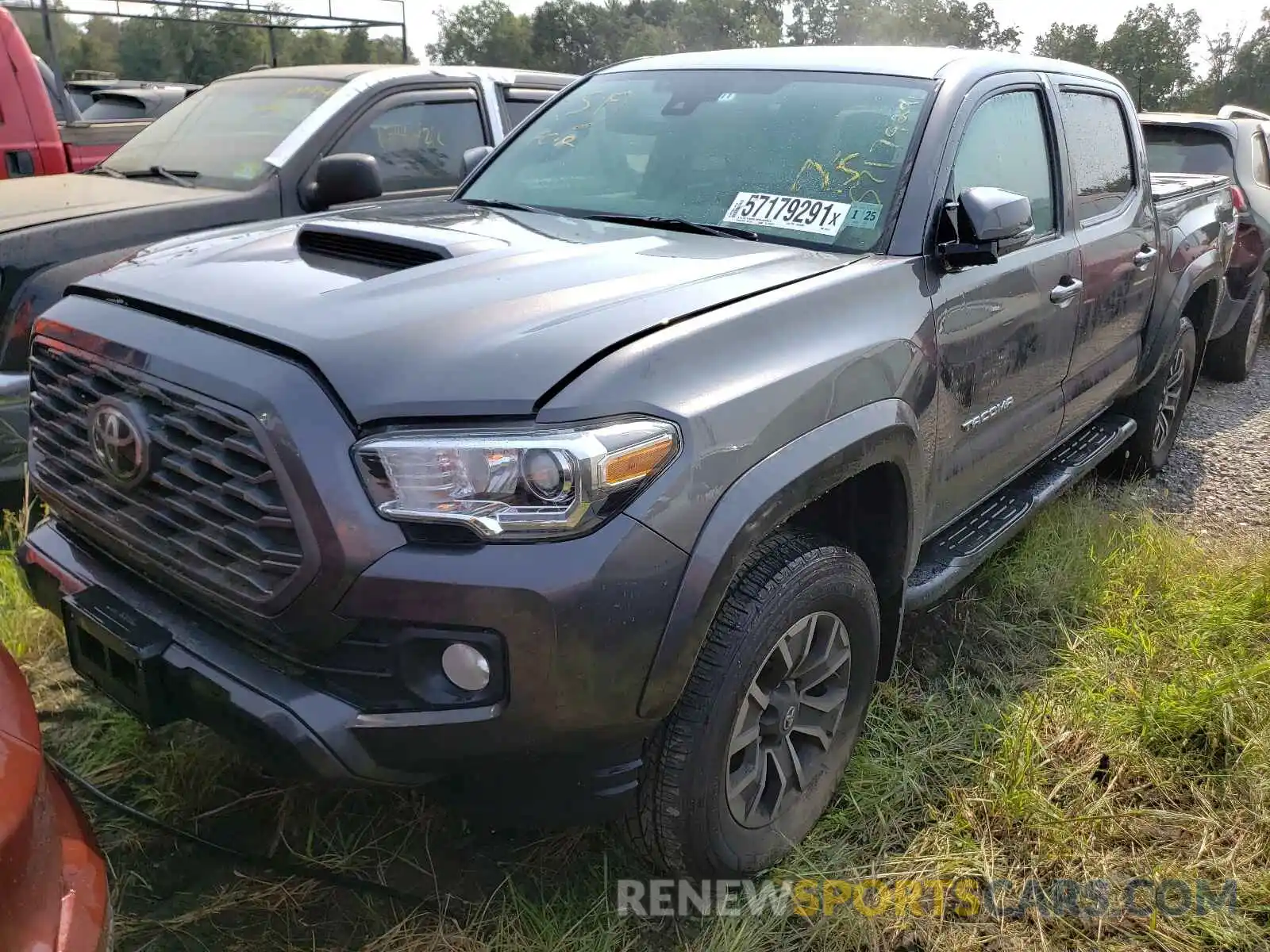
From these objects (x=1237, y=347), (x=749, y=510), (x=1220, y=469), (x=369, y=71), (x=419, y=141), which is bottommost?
(x=1220, y=469)

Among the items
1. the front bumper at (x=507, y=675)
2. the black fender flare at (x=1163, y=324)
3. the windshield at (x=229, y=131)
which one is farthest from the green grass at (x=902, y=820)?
the windshield at (x=229, y=131)

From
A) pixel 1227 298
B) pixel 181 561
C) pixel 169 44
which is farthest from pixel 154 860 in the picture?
pixel 169 44

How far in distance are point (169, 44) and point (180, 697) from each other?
2959 cm

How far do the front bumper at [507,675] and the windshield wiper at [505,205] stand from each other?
64.7 inches

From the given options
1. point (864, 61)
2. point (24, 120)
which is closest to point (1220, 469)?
point (864, 61)

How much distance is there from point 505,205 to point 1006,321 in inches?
60.6

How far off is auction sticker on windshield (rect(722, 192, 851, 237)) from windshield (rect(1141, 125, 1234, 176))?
222 inches

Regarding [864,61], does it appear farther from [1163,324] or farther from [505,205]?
[1163,324]

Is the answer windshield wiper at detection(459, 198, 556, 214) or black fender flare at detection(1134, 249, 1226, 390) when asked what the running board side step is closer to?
black fender flare at detection(1134, 249, 1226, 390)

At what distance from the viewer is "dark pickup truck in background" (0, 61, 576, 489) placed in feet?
12.4

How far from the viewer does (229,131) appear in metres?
5.04

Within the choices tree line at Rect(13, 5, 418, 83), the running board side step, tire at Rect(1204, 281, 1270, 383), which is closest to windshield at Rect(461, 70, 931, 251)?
the running board side step

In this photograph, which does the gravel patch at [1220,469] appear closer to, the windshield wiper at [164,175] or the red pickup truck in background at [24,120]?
the windshield wiper at [164,175]

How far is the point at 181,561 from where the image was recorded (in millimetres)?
1918
